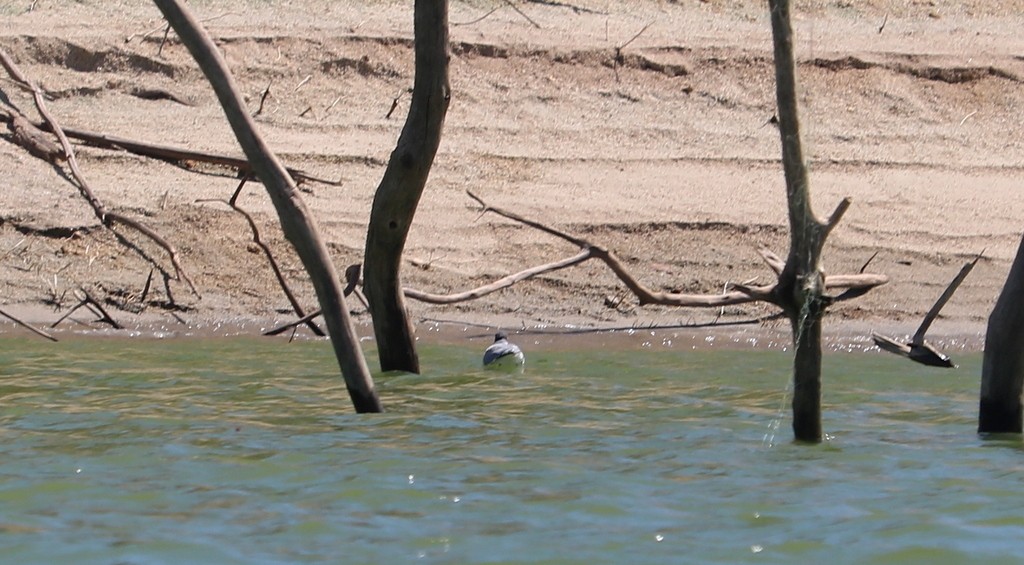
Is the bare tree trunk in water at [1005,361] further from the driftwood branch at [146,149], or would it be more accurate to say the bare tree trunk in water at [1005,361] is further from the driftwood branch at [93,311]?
the driftwood branch at [93,311]

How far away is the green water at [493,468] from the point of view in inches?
172

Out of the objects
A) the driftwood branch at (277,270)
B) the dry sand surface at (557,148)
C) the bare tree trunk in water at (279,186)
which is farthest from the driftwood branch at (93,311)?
the bare tree trunk in water at (279,186)

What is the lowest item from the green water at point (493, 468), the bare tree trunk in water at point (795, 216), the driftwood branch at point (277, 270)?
the green water at point (493, 468)

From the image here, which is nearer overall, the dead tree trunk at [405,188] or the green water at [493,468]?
the green water at [493,468]

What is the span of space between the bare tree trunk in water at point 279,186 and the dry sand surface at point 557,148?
11.7 ft

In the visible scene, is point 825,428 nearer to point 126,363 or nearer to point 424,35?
point 424,35

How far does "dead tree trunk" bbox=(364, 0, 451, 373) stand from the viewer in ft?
21.2

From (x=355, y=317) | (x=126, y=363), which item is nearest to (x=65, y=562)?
(x=126, y=363)

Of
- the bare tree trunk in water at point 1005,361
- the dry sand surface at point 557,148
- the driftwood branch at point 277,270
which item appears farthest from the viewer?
the dry sand surface at point 557,148

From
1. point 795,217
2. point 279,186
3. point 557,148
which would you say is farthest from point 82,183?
point 795,217

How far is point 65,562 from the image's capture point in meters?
4.18

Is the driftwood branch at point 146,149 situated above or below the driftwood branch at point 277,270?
above

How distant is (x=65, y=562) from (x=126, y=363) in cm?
401

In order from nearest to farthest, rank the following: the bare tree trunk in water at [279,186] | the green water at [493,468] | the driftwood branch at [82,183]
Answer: the green water at [493,468]
the bare tree trunk in water at [279,186]
the driftwood branch at [82,183]
